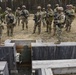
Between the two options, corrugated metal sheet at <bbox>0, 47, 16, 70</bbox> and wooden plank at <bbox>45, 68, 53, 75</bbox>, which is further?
corrugated metal sheet at <bbox>0, 47, 16, 70</bbox>

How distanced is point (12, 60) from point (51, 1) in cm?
1173

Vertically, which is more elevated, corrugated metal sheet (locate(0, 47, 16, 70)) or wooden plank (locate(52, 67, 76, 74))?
corrugated metal sheet (locate(0, 47, 16, 70))

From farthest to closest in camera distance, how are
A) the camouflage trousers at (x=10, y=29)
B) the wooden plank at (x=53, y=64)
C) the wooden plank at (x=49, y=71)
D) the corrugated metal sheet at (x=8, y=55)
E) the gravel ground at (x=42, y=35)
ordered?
1. the camouflage trousers at (x=10, y=29)
2. the gravel ground at (x=42, y=35)
3. the corrugated metal sheet at (x=8, y=55)
4. the wooden plank at (x=53, y=64)
5. the wooden plank at (x=49, y=71)

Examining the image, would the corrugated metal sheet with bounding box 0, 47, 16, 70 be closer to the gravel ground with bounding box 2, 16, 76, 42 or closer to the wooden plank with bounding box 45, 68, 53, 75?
the wooden plank with bounding box 45, 68, 53, 75

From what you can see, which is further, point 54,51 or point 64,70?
point 54,51

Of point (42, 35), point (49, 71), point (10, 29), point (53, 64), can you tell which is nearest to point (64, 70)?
point (53, 64)

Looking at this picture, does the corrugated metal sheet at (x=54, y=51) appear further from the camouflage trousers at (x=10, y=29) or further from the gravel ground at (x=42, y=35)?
the camouflage trousers at (x=10, y=29)

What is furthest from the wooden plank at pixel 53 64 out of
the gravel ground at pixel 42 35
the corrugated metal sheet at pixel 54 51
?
the gravel ground at pixel 42 35

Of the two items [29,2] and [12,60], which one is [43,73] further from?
[29,2]

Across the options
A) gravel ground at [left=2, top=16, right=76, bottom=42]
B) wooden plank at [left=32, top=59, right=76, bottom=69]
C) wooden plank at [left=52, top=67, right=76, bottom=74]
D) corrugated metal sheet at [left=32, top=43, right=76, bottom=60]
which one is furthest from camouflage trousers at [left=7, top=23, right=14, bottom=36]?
wooden plank at [left=52, top=67, right=76, bottom=74]

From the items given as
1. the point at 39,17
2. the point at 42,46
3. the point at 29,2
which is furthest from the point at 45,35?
the point at 29,2

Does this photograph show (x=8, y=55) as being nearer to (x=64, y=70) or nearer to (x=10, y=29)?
(x=64, y=70)

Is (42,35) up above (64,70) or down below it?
above

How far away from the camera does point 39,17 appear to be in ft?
36.0
